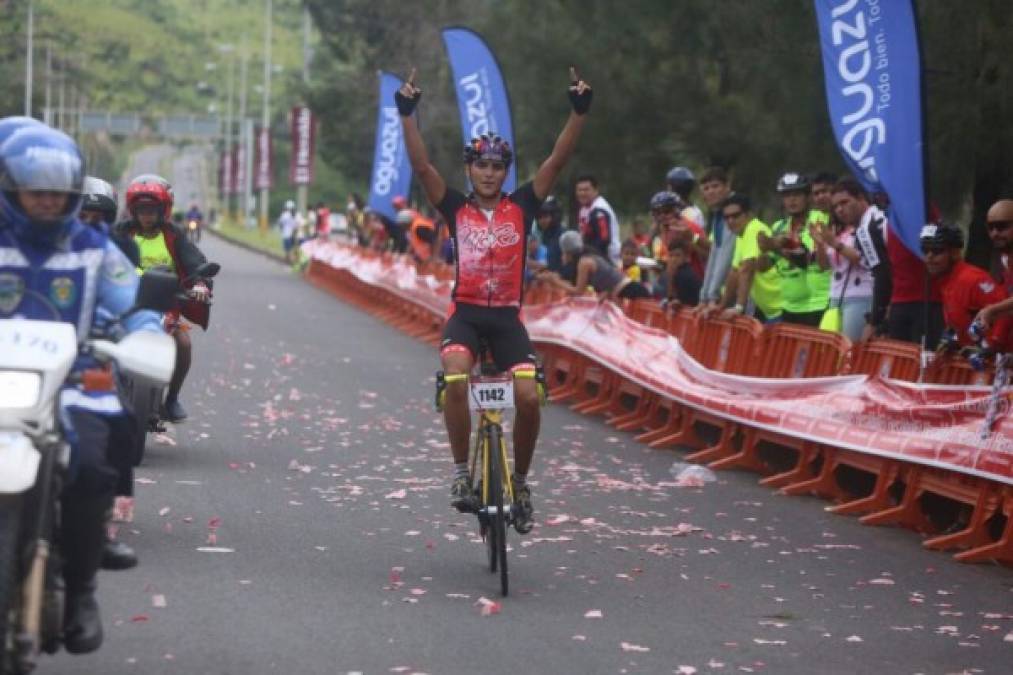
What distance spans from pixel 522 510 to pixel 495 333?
887mm

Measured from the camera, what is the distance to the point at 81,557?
654 cm

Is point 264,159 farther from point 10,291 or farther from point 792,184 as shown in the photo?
point 10,291

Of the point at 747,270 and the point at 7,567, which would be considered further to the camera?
the point at 747,270

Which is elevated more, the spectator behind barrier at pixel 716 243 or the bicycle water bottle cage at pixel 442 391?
the spectator behind barrier at pixel 716 243

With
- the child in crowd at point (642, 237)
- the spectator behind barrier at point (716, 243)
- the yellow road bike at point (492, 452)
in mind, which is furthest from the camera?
the child in crowd at point (642, 237)

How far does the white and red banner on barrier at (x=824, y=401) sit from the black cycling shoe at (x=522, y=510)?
8.25ft

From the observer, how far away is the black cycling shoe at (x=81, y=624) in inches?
253

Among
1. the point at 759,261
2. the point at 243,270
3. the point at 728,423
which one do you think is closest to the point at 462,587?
the point at 728,423

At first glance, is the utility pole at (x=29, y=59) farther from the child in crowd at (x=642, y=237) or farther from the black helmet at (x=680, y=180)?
the black helmet at (x=680, y=180)

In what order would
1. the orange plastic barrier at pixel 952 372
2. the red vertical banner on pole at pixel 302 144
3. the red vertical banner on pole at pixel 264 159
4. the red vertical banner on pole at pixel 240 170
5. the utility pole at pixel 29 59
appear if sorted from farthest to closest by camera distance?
the red vertical banner on pole at pixel 240 170
the red vertical banner on pole at pixel 264 159
the red vertical banner on pole at pixel 302 144
the utility pole at pixel 29 59
the orange plastic barrier at pixel 952 372

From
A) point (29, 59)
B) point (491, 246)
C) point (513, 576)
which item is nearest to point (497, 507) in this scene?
point (513, 576)

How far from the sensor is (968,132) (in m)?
16.3

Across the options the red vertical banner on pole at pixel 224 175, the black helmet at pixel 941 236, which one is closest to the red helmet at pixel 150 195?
the black helmet at pixel 941 236

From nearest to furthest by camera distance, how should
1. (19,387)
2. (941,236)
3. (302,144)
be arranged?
(19,387), (941,236), (302,144)
